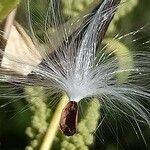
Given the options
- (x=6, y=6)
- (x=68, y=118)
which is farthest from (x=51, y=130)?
(x=6, y=6)

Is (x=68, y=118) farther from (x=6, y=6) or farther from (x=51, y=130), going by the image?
(x=6, y=6)

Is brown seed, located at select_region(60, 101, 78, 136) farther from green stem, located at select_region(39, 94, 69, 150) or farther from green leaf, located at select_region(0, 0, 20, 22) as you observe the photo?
green leaf, located at select_region(0, 0, 20, 22)

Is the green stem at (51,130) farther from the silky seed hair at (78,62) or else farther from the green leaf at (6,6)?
the green leaf at (6,6)

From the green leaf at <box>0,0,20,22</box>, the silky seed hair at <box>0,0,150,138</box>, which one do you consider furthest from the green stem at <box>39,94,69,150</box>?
the green leaf at <box>0,0,20,22</box>

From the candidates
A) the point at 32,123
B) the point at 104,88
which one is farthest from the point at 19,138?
the point at 104,88

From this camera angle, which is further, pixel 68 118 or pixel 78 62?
pixel 78 62

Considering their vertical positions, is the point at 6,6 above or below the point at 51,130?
above

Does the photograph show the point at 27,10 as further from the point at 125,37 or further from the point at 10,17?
the point at 125,37

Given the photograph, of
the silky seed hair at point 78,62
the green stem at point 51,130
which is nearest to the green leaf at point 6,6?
the silky seed hair at point 78,62

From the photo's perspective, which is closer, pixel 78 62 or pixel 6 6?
pixel 6 6
